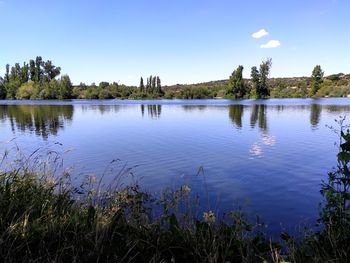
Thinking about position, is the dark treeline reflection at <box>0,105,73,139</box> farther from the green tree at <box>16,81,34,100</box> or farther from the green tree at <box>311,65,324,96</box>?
the green tree at <box>311,65,324,96</box>

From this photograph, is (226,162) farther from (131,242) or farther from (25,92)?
(25,92)

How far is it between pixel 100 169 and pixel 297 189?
7.94m

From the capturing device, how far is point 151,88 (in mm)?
161625

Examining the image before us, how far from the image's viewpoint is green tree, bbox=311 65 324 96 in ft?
422

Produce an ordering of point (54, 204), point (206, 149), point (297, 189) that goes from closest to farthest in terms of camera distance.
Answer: point (54, 204)
point (297, 189)
point (206, 149)

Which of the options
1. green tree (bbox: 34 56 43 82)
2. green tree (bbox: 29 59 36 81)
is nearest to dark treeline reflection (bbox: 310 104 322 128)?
green tree (bbox: 34 56 43 82)

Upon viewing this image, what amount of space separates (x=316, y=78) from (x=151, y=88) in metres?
76.3

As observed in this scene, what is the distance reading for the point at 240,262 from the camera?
414 centimetres

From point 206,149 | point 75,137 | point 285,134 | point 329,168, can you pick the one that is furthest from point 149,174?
point 285,134

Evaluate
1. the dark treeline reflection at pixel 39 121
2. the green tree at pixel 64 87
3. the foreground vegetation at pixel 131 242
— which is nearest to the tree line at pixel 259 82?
the green tree at pixel 64 87

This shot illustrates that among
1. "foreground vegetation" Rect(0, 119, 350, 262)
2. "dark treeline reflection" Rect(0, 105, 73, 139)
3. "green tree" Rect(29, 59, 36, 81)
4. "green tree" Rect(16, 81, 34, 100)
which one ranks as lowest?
"dark treeline reflection" Rect(0, 105, 73, 139)

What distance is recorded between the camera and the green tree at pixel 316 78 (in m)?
129

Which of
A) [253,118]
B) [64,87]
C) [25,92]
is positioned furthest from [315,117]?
[25,92]

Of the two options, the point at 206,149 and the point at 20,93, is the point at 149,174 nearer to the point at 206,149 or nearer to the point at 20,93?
the point at 206,149
